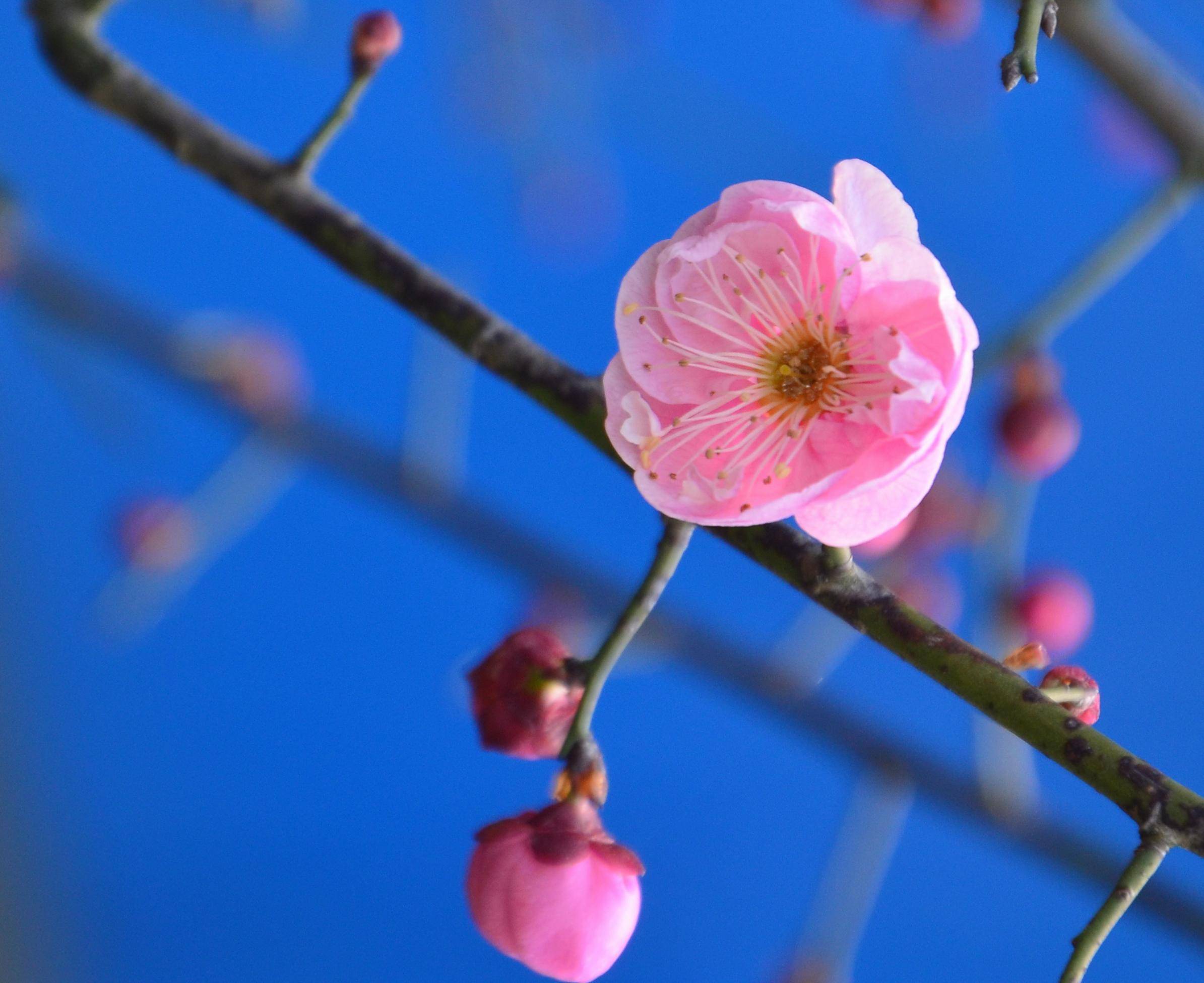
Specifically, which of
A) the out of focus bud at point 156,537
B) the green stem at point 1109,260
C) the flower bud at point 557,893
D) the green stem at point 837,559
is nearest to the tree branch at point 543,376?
the green stem at point 837,559

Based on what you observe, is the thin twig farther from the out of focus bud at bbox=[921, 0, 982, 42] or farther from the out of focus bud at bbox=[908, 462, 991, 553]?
the out of focus bud at bbox=[908, 462, 991, 553]

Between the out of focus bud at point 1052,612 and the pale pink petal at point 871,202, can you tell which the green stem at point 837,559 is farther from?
the out of focus bud at point 1052,612

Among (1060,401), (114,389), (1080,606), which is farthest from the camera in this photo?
(114,389)

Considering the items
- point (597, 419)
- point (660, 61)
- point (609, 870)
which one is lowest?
point (609, 870)

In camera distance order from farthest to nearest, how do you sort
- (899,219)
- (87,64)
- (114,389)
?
(114,389) → (87,64) → (899,219)

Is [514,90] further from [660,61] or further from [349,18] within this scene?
[349,18]

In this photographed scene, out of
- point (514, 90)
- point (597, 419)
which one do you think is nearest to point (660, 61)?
point (514, 90)

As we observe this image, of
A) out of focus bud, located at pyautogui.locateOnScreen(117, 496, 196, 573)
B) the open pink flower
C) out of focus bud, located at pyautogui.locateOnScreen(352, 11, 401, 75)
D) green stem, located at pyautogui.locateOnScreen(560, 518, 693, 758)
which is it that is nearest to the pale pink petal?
the open pink flower
